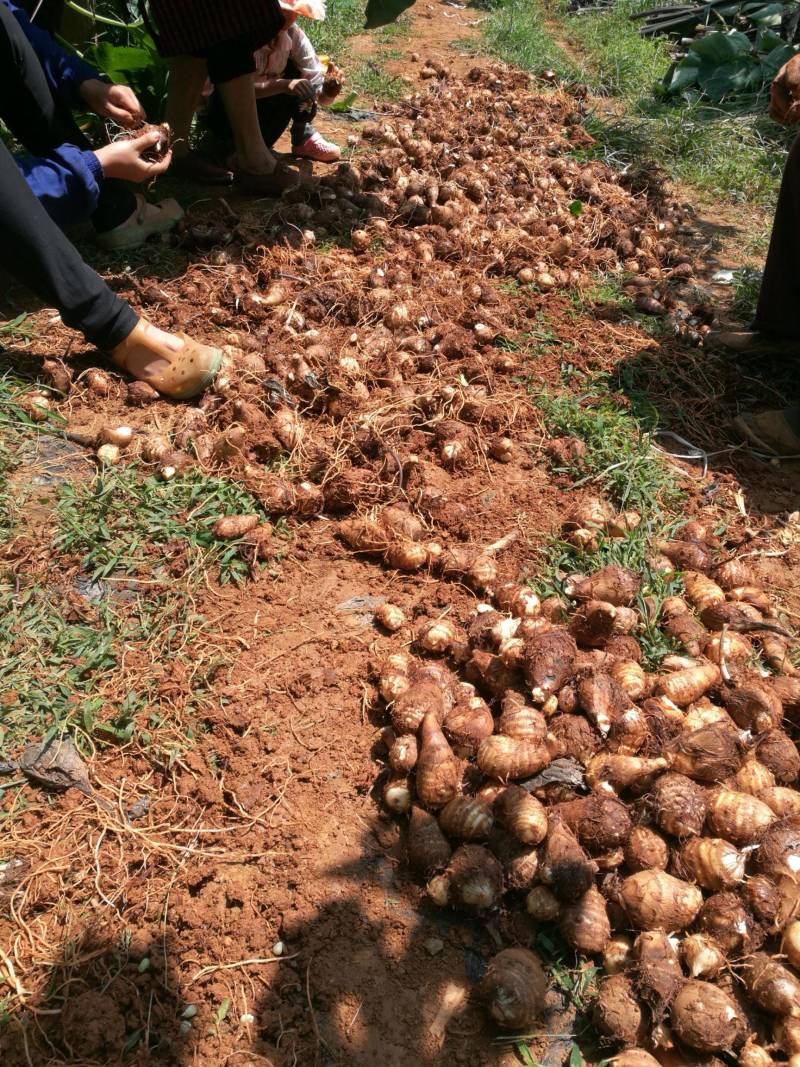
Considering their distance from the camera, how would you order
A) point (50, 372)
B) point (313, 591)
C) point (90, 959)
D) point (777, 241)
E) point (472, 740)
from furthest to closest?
point (777, 241) < point (50, 372) < point (313, 591) < point (472, 740) < point (90, 959)

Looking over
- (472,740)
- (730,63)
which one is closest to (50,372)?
(472,740)

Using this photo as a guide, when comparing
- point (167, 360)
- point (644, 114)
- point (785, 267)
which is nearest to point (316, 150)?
point (167, 360)

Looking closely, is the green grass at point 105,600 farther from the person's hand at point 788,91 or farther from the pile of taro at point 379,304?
the person's hand at point 788,91

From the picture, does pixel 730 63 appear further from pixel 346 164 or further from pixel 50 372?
pixel 50 372

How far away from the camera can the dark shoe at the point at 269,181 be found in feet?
14.5

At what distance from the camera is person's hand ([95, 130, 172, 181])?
3.26 metres

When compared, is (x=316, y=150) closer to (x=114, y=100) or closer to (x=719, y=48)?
(x=114, y=100)

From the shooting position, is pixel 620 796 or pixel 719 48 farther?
pixel 719 48

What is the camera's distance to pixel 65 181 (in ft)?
10.2

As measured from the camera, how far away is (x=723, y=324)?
14.0 ft

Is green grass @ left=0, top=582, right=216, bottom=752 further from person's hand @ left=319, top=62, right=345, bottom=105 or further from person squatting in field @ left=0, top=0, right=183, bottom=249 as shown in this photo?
person's hand @ left=319, top=62, right=345, bottom=105

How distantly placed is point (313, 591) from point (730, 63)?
25.8 ft

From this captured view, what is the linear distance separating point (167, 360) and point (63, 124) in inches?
60.7

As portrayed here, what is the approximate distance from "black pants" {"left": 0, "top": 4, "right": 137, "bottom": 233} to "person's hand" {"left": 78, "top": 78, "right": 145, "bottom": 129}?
0.63 ft
